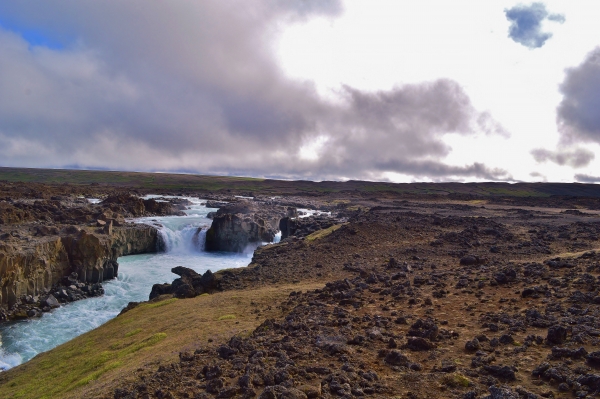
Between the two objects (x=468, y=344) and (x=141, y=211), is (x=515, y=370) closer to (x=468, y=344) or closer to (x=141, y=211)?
(x=468, y=344)

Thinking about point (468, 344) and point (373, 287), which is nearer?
point (468, 344)

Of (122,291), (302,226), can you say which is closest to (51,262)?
(122,291)

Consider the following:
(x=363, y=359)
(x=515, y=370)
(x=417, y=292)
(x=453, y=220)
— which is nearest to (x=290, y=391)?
(x=363, y=359)

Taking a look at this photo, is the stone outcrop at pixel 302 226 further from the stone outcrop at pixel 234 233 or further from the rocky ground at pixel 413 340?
the rocky ground at pixel 413 340

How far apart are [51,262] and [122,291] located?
249 inches

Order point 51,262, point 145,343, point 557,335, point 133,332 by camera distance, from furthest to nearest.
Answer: point 51,262 < point 133,332 < point 145,343 < point 557,335

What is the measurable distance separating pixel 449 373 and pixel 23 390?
623 inches

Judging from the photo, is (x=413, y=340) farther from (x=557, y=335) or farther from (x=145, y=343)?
(x=145, y=343)

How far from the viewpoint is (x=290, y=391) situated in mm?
7551

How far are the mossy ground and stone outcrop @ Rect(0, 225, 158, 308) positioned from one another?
492 inches

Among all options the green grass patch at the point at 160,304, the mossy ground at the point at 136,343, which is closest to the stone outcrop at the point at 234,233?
the green grass patch at the point at 160,304

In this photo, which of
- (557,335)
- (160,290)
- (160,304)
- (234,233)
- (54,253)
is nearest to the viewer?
(557,335)

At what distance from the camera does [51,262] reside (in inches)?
1302

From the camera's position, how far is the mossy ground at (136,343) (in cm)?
1240
